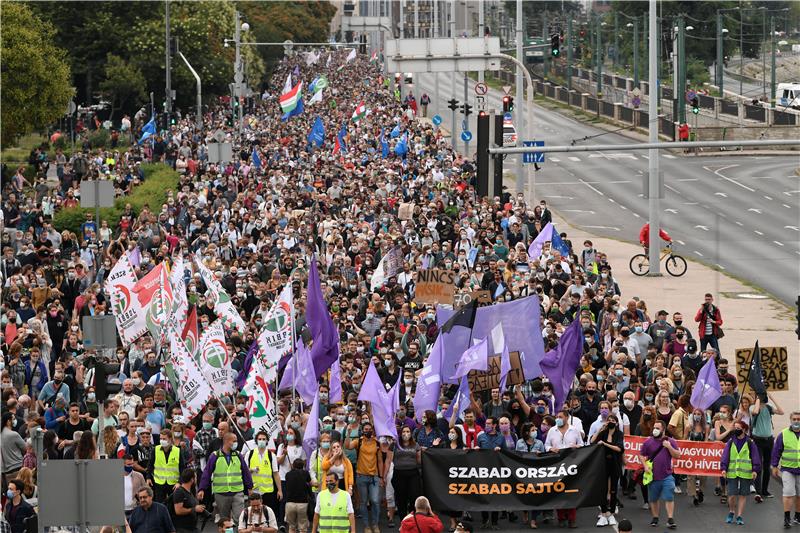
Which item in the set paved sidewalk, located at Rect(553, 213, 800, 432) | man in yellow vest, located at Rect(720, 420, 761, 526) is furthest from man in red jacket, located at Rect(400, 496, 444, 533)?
paved sidewalk, located at Rect(553, 213, 800, 432)

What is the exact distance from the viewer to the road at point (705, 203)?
4397cm

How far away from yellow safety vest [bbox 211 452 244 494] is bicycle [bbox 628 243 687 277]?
23.0m

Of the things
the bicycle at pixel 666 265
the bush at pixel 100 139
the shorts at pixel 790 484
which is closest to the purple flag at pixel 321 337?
the shorts at pixel 790 484

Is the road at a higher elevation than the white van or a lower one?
lower

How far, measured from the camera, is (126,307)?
83.9 feet

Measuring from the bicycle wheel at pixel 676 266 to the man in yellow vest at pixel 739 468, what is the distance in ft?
68.0

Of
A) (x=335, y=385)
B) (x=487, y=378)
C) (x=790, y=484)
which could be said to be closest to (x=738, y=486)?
(x=790, y=484)

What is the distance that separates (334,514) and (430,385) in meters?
3.51

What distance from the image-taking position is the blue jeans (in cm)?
1948

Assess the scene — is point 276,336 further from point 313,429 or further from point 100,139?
point 100,139

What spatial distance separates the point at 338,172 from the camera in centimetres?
4716

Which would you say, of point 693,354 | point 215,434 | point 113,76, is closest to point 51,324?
point 215,434

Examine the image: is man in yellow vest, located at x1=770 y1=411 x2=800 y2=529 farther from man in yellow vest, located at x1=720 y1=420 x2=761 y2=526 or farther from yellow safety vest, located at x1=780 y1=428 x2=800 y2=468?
man in yellow vest, located at x1=720 y1=420 x2=761 y2=526

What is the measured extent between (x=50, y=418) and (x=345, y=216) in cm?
1780
